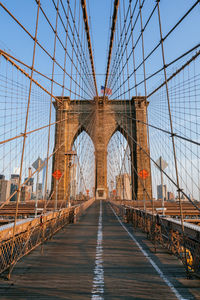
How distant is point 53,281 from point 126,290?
117 cm

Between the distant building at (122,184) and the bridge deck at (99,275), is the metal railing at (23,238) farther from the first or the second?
the distant building at (122,184)

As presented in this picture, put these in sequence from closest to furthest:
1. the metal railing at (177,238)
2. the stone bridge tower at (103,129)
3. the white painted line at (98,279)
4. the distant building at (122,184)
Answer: the white painted line at (98,279)
the metal railing at (177,238)
the distant building at (122,184)
the stone bridge tower at (103,129)

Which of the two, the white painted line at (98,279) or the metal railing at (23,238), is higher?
the metal railing at (23,238)

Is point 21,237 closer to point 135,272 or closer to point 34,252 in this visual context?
point 34,252

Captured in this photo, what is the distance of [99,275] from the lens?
11.6 feet

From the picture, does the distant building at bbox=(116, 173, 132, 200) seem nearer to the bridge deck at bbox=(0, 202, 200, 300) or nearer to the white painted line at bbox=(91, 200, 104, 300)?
the bridge deck at bbox=(0, 202, 200, 300)

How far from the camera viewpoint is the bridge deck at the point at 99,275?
112 inches

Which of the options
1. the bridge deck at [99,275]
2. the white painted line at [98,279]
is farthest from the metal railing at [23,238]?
the white painted line at [98,279]

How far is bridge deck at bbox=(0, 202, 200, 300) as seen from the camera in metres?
2.85

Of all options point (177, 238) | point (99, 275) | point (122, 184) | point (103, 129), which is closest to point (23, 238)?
point (99, 275)

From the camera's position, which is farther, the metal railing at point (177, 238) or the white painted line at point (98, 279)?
the metal railing at point (177, 238)

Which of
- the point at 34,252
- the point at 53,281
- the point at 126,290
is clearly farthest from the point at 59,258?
the point at 126,290

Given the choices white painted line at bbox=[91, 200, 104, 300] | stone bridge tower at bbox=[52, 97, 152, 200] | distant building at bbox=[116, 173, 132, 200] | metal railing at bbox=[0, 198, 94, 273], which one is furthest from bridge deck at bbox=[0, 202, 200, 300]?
stone bridge tower at bbox=[52, 97, 152, 200]

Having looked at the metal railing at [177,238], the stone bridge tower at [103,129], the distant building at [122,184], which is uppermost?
the stone bridge tower at [103,129]
